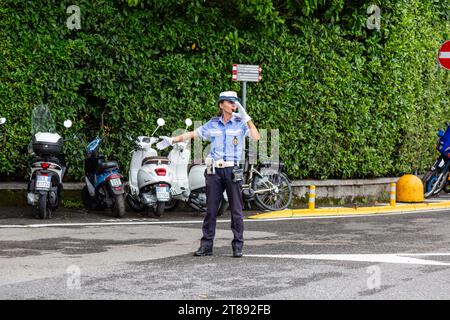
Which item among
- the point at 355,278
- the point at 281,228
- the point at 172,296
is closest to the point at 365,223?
the point at 281,228

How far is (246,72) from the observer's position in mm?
16953

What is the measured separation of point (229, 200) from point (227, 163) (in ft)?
1.36

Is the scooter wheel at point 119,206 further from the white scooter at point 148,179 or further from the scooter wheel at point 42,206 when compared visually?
the scooter wheel at point 42,206

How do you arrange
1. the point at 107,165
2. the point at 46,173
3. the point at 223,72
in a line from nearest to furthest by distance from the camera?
the point at 46,173 < the point at 107,165 < the point at 223,72

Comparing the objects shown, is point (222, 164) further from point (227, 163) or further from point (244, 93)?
point (244, 93)

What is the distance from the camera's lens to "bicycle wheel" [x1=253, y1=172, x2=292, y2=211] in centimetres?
1675

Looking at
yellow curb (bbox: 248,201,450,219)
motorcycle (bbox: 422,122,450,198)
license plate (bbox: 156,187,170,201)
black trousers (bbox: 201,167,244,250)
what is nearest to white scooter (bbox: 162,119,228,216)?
license plate (bbox: 156,187,170,201)

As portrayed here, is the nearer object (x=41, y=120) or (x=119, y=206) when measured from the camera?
(x=119, y=206)

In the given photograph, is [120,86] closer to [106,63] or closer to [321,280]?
[106,63]

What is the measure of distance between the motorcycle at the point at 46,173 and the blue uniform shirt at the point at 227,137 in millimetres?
4424

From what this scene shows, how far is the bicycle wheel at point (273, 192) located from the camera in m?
16.8

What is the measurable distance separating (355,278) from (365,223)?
5.82 meters

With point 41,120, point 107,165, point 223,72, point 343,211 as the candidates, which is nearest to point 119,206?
point 107,165

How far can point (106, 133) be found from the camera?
16750mm
